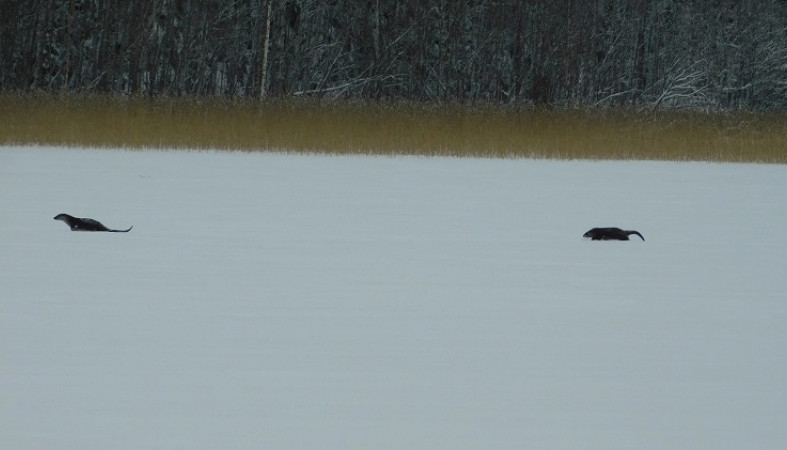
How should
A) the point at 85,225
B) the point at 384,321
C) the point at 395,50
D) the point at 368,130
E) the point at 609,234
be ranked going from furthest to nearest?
1. the point at 395,50
2. the point at 368,130
3. the point at 609,234
4. the point at 85,225
5. the point at 384,321

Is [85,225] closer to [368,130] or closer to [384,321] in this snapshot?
[384,321]

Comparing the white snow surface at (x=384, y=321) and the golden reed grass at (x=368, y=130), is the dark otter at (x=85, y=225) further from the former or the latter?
the golden reed grass at (x=368, y=130)

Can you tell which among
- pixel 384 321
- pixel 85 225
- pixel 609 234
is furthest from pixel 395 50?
pixel 384 321

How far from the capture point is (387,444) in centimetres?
277

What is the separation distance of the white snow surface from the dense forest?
1145 centimetres

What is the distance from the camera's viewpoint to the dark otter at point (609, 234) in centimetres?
625

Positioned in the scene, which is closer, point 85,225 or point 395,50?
point 85,225

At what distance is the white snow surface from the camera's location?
2924 millimetres

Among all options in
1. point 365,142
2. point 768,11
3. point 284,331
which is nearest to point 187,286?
point 284,331

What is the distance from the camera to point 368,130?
37.6 feet

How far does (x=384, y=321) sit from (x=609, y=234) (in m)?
2.44

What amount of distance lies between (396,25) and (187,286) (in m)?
16.0

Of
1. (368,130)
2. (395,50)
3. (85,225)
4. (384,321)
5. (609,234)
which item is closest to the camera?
(384,321)

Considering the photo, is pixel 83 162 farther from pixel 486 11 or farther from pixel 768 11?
pixel 768 11
